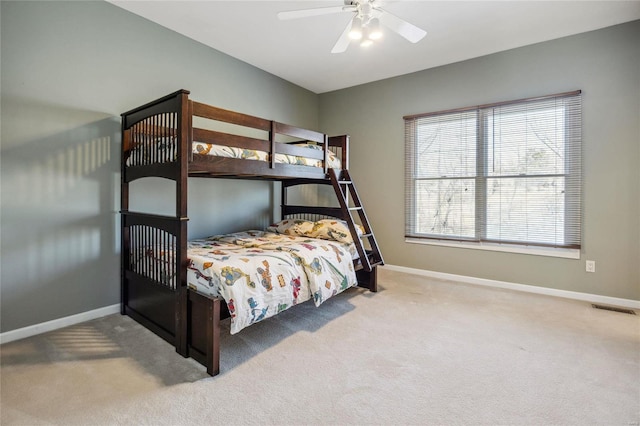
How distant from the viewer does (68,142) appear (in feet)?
7.99

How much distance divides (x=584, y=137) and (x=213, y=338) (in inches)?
147

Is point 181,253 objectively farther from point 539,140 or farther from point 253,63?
point 539,140

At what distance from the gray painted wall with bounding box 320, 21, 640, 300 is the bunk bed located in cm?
127

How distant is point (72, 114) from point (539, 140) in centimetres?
430

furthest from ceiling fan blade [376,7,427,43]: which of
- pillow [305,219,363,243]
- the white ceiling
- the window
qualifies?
pillow [305,219,363,243]

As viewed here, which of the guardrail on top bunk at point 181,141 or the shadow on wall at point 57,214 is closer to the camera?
the guardrail on top bunk at point 181,141

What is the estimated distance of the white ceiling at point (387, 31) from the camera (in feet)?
8.67

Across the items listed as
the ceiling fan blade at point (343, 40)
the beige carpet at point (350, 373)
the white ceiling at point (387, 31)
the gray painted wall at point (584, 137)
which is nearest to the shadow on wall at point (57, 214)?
the beige carpet at point (350, 373)

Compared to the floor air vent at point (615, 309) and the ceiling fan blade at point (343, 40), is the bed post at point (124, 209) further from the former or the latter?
the floor air vent at point (615, 309)

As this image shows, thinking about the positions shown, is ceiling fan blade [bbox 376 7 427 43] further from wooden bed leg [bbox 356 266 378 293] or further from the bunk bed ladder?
wooden bed leg [bbox 356 266 378 293]

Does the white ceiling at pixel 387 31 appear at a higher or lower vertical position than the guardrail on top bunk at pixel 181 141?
higher

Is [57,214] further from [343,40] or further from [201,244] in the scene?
[343,40]

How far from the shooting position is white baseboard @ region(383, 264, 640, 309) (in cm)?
297

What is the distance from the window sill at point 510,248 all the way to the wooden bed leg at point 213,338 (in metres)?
2.93
